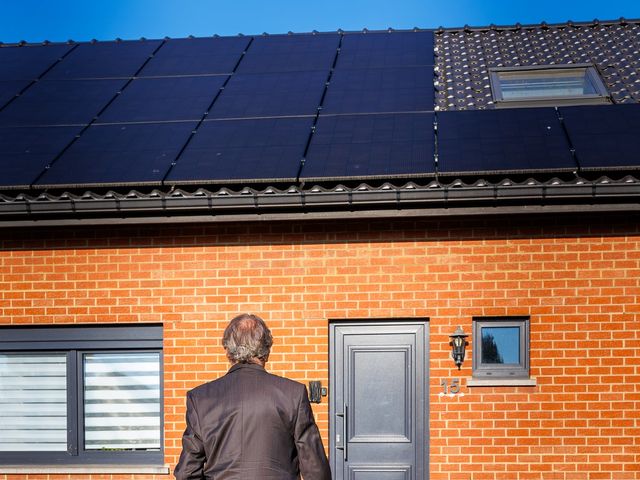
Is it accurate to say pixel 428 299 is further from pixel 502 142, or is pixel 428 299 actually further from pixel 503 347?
pixel 502 142

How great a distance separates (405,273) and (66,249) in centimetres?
306

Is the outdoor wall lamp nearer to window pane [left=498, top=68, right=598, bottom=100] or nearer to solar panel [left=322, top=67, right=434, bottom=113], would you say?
solar panel [left=322, top=67, right=434, bottom=113]

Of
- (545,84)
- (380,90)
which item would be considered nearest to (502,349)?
(380,90)

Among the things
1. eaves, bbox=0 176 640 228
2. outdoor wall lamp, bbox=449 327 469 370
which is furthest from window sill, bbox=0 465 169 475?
outdoor wall lamp, bbox=449 327 469 370

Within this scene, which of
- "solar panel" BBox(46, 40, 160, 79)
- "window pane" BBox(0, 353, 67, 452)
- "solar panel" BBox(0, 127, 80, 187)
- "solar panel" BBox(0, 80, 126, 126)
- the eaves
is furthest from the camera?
"solar panel" BBox(46, 40, 160, 79)

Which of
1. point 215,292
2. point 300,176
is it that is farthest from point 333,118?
point 215,292

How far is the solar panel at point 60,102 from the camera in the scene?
1023 cm

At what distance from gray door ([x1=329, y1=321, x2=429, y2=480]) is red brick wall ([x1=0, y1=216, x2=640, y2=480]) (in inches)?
5.6

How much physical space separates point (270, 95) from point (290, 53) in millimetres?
1884

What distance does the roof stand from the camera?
8039mm

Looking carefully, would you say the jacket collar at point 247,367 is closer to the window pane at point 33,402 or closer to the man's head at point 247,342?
the man's head at point 247,342

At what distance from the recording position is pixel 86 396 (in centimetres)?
894

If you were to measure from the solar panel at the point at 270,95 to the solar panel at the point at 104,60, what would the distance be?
63.5 inches

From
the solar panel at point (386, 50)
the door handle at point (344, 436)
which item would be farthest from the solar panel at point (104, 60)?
the door handle at point (344, 436)
